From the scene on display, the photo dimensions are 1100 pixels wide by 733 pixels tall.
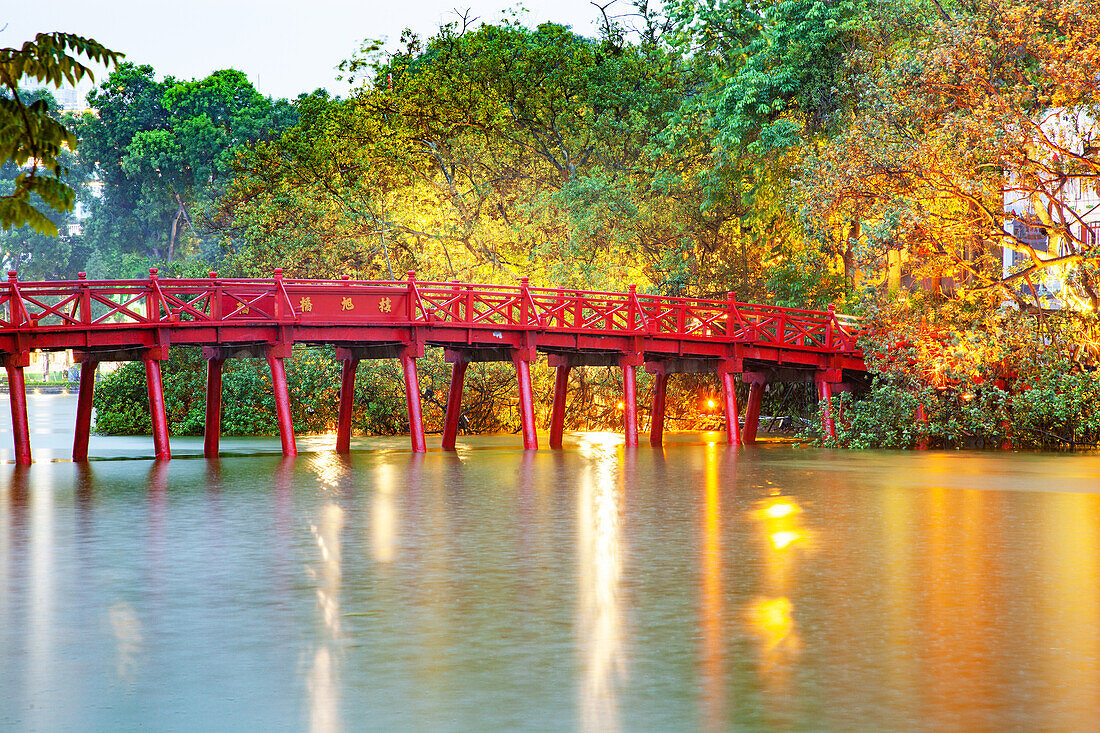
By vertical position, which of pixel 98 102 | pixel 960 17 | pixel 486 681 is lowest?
pixel 486 681

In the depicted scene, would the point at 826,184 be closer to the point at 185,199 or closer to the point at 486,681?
the point at 486,681

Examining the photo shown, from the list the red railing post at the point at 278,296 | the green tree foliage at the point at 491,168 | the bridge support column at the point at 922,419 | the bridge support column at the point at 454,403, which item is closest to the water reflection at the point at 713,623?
the red railing post at the point at 278,296

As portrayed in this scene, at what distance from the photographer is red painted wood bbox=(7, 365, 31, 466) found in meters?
27.5

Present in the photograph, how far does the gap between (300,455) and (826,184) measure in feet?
47.6

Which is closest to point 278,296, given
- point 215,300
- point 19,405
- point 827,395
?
point 215,300

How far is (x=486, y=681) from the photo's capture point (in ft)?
29.7

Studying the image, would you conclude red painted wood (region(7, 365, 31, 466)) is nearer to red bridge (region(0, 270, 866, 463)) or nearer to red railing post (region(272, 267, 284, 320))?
red bridge (region(0, 270, 866, 463))

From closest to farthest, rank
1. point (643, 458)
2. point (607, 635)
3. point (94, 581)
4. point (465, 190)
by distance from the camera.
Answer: point (607, 635)
point (94, 581)
point (643, 458)
point (465, 190)

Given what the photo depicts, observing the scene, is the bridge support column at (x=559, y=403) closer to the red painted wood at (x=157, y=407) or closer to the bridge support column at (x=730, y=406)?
the bridge support column at (x=730, y=406)

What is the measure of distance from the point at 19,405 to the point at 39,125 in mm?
19195

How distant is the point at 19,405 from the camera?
90.4ft

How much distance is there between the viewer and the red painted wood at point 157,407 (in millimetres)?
29000

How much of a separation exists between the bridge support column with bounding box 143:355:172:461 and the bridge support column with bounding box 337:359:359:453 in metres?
5.27

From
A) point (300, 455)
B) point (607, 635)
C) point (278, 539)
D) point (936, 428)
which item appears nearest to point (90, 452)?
point (300, 455)
